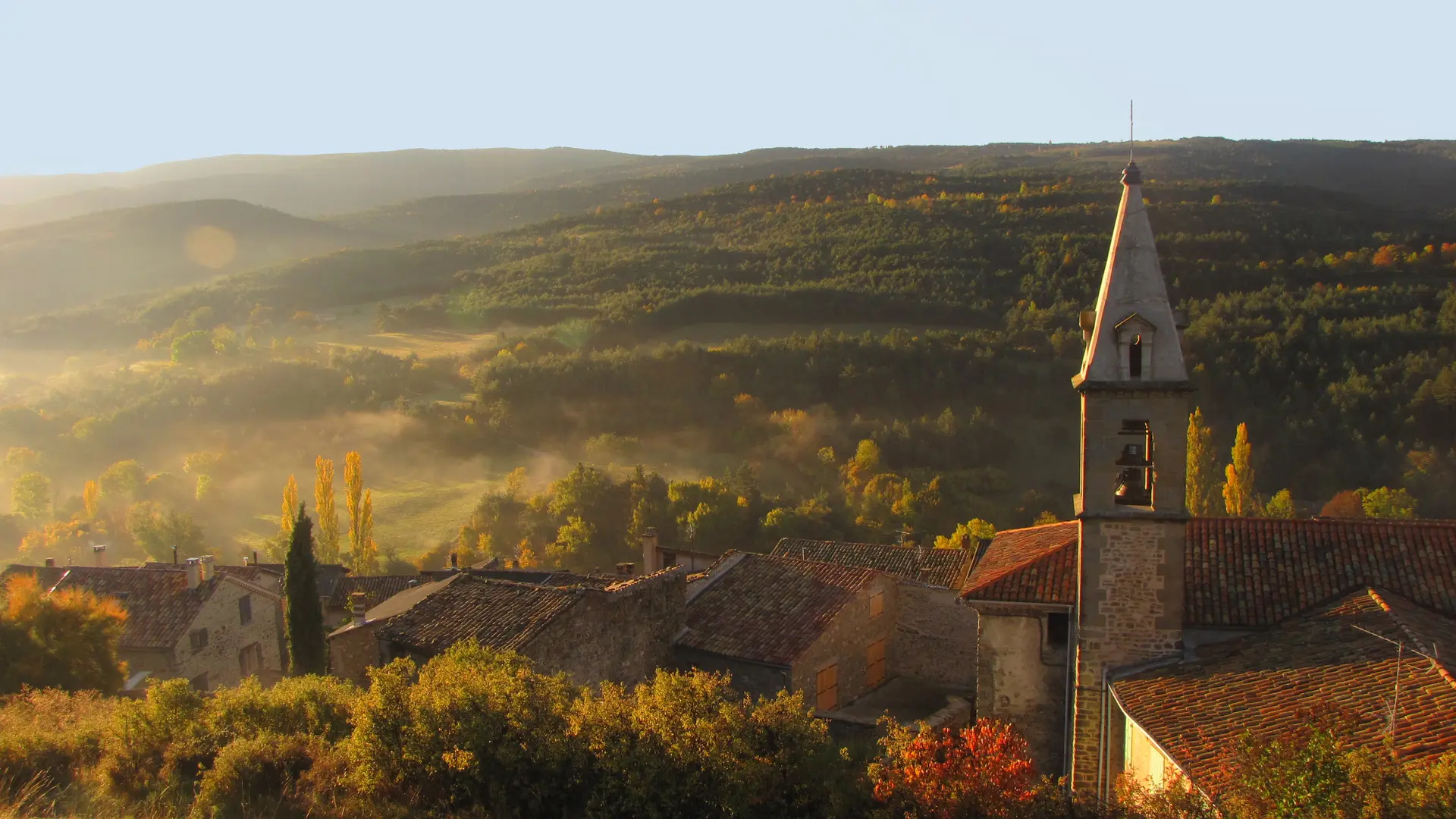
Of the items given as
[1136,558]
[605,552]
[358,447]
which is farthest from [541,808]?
[358,447]

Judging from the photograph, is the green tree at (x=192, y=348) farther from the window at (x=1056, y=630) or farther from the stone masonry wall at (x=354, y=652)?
the window at (x=1056, y=630)

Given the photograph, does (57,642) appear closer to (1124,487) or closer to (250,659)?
(250,659)

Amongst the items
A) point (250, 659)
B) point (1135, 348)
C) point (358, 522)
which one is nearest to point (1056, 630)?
point (1135, 348)

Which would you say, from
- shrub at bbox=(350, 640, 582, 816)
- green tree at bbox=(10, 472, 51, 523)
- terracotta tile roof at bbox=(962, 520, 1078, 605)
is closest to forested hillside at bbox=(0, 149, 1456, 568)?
green tree at bbox=(10, 472, 51, 523)

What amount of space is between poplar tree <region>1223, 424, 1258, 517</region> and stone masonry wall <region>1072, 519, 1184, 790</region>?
27.9 metres

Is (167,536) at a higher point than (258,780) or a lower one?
lower

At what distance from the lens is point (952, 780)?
28.2 ft

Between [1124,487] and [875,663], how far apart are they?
9576 millimetres

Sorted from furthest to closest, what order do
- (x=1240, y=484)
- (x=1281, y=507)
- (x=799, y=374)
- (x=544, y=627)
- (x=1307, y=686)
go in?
(x=799, y=374) < (x=1240, y=484) < (x=1281, y=507) < (x=544, y=627) < (x=1307, y=686)

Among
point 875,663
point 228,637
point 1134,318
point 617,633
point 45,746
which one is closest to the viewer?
point 45,746

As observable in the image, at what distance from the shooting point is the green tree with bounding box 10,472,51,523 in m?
49.6

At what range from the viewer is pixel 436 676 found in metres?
10.6

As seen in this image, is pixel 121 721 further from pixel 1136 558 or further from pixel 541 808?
pixel 1136 558

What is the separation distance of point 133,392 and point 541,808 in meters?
64.9
